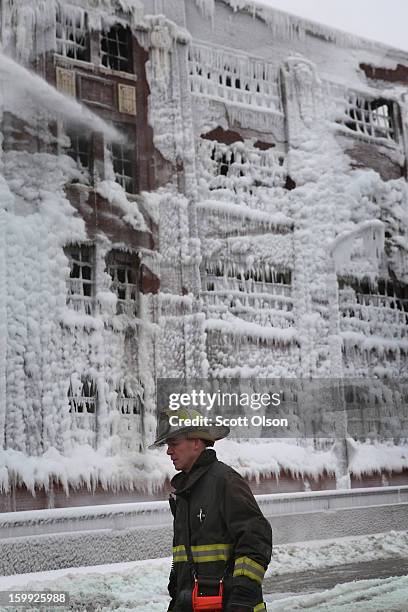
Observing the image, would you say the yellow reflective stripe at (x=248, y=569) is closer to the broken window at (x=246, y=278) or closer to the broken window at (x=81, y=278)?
the broken window at (x=81, y=278)

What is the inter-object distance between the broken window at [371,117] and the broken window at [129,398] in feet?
11.9

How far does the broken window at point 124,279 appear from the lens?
6992mm

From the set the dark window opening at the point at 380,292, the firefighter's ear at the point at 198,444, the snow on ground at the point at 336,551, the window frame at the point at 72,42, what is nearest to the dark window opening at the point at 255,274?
the dark window opening at the point at 380,292

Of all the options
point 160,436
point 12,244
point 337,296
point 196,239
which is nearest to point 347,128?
point 337,296

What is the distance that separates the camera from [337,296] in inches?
328

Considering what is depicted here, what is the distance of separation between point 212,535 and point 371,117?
21.6 ft

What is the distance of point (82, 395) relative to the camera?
6621 mm

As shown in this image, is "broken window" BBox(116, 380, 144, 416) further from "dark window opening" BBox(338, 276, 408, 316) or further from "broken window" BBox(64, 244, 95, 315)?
"dark window opening" BBox(338, 276, 408, 316)

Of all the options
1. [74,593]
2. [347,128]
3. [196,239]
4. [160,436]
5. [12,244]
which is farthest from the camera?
[347,128]

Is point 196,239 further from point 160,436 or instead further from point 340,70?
point 160,436

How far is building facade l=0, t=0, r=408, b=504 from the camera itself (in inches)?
257

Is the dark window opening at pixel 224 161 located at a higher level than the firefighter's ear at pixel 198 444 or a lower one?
higher

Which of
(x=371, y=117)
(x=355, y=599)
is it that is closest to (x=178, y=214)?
(x=371, y=117)

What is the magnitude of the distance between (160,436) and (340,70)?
6.13 metres
